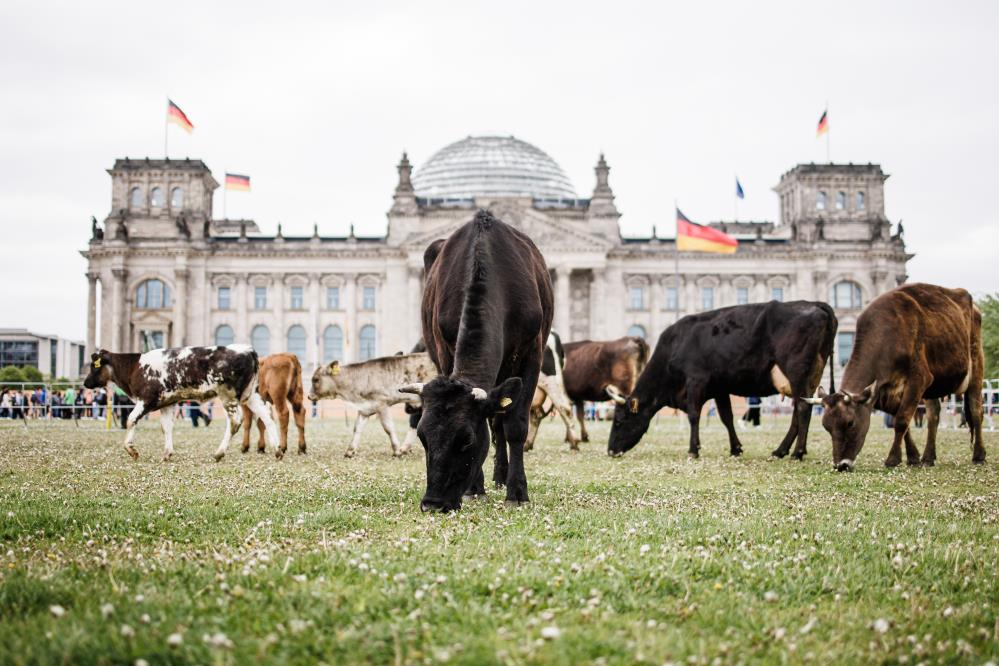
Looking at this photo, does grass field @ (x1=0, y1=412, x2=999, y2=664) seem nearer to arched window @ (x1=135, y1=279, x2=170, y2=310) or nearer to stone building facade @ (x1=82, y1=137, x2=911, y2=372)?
stone building facade @ (x1=82, y1=137, x2=911, y2=372)

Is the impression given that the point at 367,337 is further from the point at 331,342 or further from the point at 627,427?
the point at 627,427

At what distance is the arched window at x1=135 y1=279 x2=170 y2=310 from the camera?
82.2 metres

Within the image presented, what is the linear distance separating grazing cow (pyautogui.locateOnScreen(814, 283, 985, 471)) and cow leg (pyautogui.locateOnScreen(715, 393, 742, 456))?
352 centimetres

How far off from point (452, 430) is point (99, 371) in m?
12.1

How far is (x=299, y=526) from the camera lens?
23.0ft

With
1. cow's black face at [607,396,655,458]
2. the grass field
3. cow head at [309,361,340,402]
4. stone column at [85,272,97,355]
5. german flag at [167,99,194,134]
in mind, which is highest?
german flag at [167,99,194,134]

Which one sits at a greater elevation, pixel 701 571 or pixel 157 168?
pixel 157 168

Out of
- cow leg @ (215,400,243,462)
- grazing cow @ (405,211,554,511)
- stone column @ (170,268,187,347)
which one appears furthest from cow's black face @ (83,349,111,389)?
stone column @ (170,268,187,347)

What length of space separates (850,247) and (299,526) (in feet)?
281

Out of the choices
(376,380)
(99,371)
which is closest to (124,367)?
(99,371)

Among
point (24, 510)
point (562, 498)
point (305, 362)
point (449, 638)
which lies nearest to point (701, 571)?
point (449, 638)

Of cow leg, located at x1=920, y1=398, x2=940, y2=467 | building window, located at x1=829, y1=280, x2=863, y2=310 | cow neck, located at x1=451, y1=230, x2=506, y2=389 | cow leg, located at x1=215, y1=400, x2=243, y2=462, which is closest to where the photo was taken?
cow neck, located at x1=451, y1=230, x2=506, y2=389

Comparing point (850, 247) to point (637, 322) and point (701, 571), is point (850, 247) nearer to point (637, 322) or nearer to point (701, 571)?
point (637, 322)

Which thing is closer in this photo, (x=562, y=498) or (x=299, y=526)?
(x=299, y=526)
